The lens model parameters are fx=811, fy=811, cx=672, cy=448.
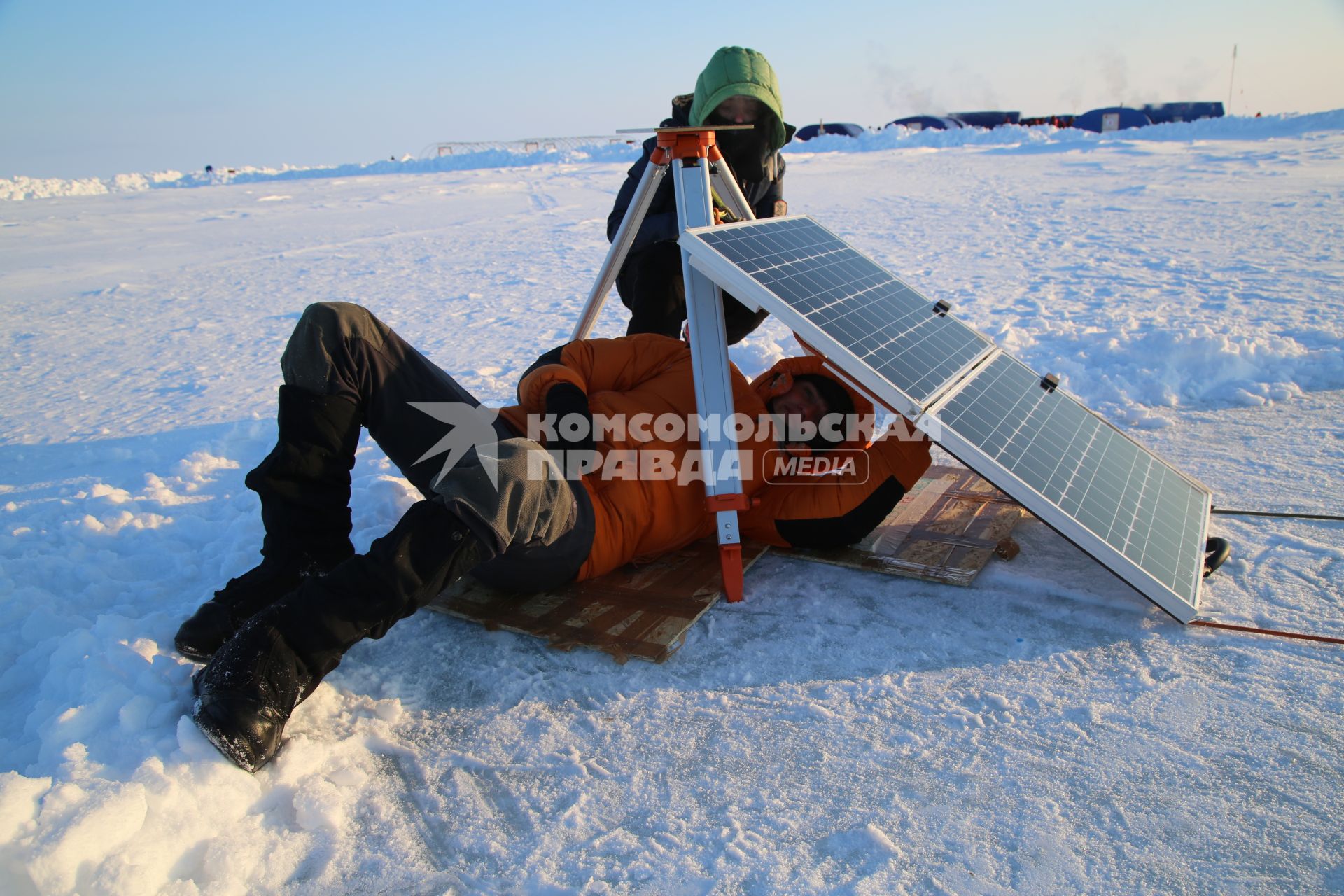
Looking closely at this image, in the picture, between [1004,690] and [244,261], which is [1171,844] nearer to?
[1004,690]

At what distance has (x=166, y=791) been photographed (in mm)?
1568

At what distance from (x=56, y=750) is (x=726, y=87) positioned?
2991 mm

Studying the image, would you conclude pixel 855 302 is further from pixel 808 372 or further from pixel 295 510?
pixel 295 510

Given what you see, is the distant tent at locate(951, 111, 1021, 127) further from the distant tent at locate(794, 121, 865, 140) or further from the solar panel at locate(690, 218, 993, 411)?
the solar panel at locate(690, 218, 993, 411)

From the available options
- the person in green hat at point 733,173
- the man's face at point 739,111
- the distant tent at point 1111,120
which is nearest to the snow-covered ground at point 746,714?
the person in green hat at point 733,173

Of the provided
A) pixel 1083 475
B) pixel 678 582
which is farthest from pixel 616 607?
pixel 1083 475

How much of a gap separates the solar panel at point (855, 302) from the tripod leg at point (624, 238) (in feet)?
1.96

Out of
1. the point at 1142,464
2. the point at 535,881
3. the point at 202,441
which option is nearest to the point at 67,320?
the point at 202,441

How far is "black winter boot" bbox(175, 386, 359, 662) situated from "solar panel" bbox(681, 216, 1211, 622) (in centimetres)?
114

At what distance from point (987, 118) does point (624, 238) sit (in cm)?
3717

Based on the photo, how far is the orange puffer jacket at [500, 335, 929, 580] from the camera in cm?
252

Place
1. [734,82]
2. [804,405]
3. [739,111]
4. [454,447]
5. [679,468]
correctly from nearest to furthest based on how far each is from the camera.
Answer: [454,447]
[679,468]
[804,405]
[734,82]
[739,111]

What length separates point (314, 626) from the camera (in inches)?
71.1

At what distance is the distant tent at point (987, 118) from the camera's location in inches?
1356
